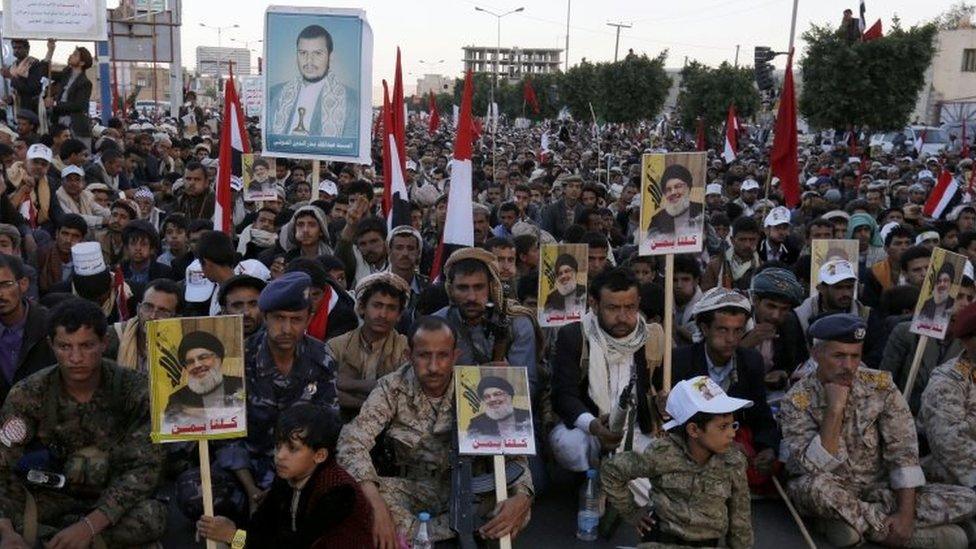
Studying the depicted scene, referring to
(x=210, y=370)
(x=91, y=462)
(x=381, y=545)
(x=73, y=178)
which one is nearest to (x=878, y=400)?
(x=381, y=545)

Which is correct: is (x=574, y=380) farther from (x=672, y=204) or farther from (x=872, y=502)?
(x=872, y=502)

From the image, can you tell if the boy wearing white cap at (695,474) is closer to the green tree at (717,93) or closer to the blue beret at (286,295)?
the blue beret at (286,295)

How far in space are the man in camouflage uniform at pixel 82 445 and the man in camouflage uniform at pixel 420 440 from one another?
98 centimetres

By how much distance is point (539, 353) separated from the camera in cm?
609

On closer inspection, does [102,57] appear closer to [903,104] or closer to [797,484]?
[797,484]

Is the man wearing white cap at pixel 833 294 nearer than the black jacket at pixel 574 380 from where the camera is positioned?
No

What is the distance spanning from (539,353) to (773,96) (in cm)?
2419

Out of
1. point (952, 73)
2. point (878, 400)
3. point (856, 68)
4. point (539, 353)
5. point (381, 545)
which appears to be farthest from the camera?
point (952, 73)

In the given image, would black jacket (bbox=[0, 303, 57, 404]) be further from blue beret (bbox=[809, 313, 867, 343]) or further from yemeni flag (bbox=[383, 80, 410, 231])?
blue beret (bbox=[809, 313, 867, 343])

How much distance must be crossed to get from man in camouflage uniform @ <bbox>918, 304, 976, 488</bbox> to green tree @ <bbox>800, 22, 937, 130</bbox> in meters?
24.1

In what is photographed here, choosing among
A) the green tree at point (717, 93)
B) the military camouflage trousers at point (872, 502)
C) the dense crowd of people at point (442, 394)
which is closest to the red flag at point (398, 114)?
the dense crowd of people at point (442, 394)

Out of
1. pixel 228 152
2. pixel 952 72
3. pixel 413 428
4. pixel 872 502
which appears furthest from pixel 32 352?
pixel 952 72

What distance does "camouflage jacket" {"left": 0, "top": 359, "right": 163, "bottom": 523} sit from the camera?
4.49m

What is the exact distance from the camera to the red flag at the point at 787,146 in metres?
9.42
